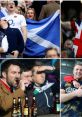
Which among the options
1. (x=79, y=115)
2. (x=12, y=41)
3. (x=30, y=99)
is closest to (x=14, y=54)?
(x=12, y=41)

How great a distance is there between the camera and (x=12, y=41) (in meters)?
5.27

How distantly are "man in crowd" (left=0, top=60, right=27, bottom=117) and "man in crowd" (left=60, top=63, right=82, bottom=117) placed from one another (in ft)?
1.31

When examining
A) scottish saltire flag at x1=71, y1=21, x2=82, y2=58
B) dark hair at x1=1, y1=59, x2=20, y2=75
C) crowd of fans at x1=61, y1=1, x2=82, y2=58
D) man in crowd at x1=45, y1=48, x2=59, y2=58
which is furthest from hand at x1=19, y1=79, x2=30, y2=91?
scottish saltire flag at x1=71, y1=21, x2=82, y2=58

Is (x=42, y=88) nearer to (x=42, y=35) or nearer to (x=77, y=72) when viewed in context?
(x=77, y=72)

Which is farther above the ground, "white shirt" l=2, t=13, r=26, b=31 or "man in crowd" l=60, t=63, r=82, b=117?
"white shirt" l=2, t=13, r=26, b=31

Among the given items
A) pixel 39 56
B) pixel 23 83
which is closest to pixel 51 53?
pixel 39 56

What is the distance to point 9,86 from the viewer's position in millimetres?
5293

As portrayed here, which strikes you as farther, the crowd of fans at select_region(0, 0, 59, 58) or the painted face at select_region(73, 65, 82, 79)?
the painted face at select_region(73, 65, 82, 79)

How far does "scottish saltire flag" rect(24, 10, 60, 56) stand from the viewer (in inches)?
208

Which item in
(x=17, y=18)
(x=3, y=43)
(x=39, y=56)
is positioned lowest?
(x=39, y=56)

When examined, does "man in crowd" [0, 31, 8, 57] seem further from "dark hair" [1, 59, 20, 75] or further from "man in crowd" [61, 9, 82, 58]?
"man in crowd" [61, 9, 82, 58]

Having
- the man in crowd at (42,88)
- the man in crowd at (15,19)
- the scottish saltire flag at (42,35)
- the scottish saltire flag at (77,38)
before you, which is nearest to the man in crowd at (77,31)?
the scottish saltire flag at (77,38)

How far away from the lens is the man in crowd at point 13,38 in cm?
527

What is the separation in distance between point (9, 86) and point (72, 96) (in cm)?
61
